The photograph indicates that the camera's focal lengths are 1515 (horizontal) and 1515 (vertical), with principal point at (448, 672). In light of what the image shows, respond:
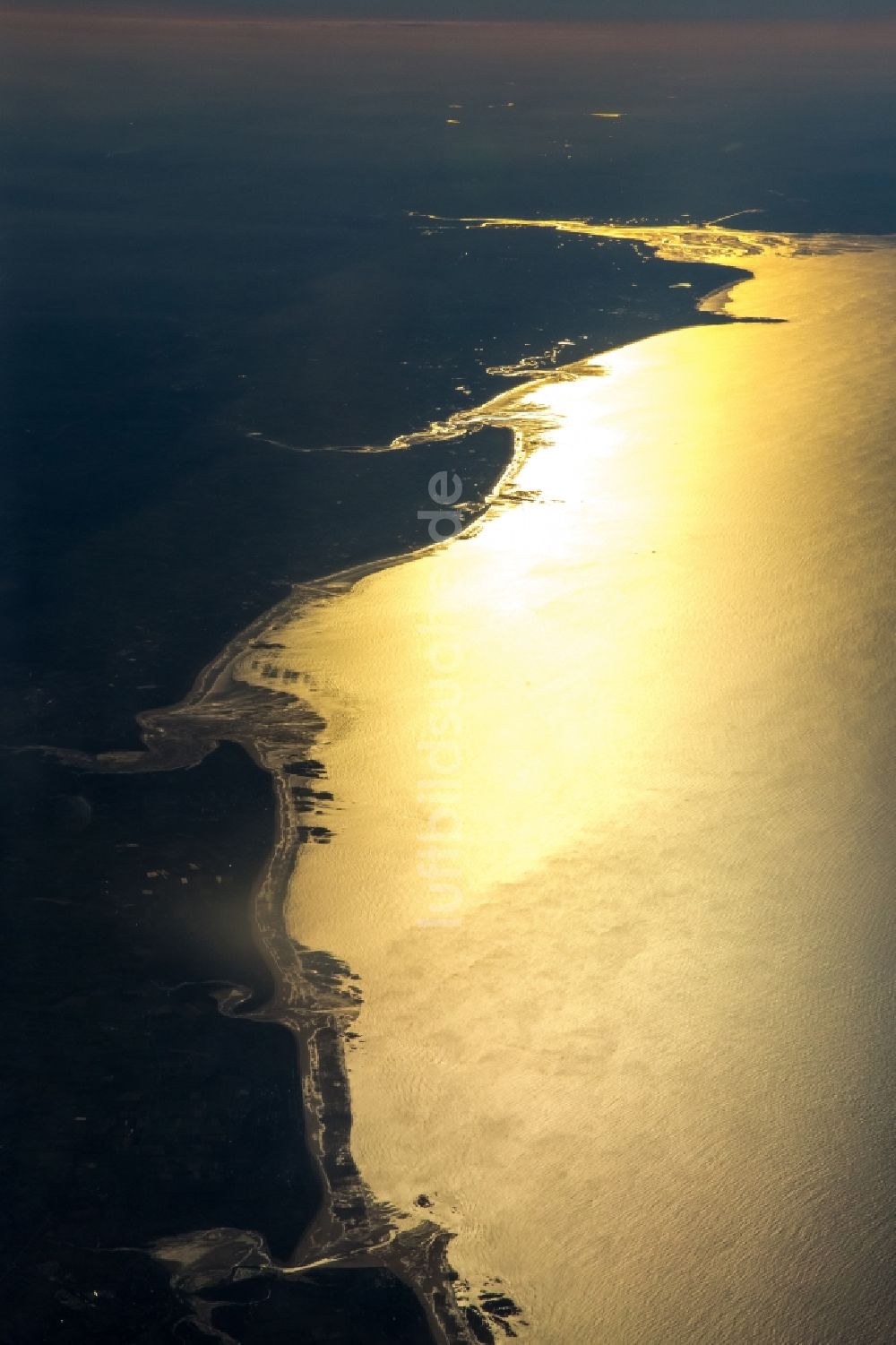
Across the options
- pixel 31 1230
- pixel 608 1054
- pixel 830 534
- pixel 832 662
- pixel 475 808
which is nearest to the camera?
pixel 31 1230

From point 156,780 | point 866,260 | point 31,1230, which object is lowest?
point 31,1230

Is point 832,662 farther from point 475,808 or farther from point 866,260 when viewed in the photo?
point 866,260

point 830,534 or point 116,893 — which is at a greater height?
point 830,534

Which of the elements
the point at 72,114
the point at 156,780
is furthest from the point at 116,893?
the point at 72,114

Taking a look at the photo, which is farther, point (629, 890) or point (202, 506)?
point (202, 506)

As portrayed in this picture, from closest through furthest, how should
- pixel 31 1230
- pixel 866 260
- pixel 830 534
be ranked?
pixel 31 1230, pixel 830 534, pixel 866 260

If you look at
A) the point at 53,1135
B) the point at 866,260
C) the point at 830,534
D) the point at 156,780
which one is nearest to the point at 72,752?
the point at 156,780

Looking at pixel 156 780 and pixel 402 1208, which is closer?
pixel 402 1208
